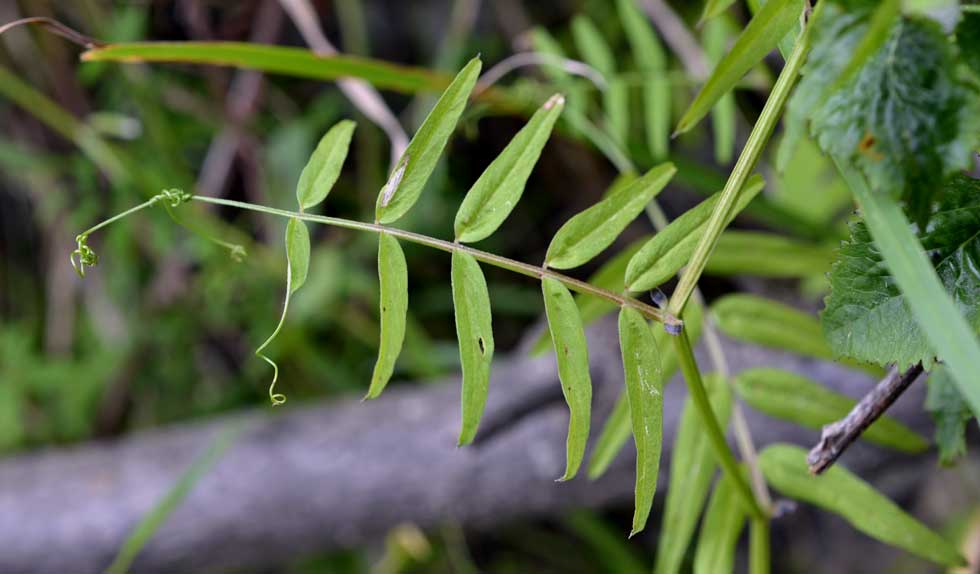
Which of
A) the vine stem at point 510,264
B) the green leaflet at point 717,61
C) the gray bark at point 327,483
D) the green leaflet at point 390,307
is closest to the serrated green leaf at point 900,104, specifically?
the vine stem at point 510,264

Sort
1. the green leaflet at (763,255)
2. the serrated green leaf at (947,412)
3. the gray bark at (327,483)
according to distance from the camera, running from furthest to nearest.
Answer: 1. the gray bark at (327,483)
2. the green leaflet at (763,255)
3. the serrated green leaf at (947,412)

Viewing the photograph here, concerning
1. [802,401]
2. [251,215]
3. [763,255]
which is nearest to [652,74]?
[763,255]

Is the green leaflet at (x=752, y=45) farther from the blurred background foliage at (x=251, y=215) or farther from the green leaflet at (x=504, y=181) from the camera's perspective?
the blurred background foliage at (x=251, y=215)

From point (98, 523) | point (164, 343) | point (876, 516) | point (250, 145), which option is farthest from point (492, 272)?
point (876, 516)

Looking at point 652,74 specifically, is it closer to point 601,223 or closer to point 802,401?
point 802,401

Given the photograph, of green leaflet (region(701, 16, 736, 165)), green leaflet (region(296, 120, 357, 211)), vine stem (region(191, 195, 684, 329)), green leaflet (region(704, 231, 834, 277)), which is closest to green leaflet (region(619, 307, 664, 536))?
vine stem (region(191, 195, 684, 329))

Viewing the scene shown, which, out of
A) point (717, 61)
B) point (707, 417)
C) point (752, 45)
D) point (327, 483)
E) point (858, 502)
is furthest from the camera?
point (327, 483)

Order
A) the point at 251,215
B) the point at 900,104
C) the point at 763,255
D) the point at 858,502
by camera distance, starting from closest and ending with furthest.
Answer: the point at 900,104 < the point at 858,502 < the point at 763,255 < the point at 251,215

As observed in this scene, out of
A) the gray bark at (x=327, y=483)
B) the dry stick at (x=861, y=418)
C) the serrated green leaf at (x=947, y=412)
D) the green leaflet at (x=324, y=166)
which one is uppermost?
the green leaflet at (x=324, y=166)
